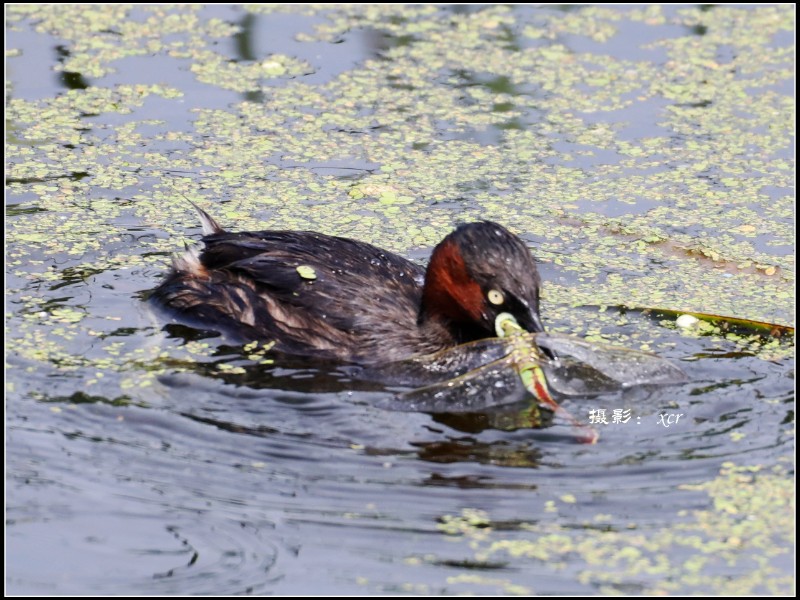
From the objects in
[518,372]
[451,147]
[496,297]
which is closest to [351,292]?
[496,297]

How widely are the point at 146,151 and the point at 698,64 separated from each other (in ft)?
14.5

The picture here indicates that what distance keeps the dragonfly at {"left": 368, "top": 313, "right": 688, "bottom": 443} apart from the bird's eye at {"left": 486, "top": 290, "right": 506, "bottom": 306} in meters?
0.07

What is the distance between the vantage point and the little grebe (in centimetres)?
650

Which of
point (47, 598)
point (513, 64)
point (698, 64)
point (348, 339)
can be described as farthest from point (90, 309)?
point (698, 64)

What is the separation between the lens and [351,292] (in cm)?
684

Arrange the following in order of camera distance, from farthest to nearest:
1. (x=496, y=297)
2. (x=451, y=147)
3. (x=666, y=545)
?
(x=451, y=147), (x=496, y=297), (x=666, y=545)

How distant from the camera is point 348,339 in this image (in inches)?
265

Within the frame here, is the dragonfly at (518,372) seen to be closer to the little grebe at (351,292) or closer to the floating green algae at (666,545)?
the little grebe at (351,292)

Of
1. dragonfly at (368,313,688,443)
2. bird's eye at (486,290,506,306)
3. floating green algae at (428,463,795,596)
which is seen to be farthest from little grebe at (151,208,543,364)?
floating green algae at (428,463,795,596)

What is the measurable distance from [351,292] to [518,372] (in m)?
1.07

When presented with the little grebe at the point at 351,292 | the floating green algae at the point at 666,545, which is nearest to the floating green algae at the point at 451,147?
the little grebe at the point at 351,292

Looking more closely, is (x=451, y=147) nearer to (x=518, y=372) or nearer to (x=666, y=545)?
(x=518, y=372)

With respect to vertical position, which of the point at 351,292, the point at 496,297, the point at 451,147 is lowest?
the point at 451,147

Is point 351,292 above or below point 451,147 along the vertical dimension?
above
